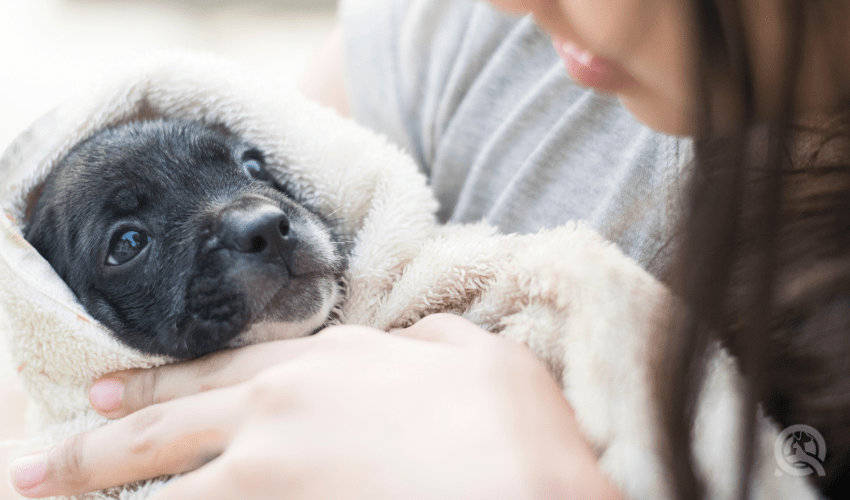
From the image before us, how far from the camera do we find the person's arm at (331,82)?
1.37 meters

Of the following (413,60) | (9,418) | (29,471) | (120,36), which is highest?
(120,36)

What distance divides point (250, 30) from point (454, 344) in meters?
3.04

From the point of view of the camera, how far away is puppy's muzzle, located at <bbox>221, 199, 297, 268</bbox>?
75cm

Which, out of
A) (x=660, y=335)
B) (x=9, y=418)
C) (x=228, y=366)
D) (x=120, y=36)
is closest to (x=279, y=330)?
(x=228, y=366)

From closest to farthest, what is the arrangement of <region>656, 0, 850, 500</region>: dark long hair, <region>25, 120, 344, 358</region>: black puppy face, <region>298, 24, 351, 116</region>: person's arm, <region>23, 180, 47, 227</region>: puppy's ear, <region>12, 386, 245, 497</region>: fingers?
<region>656, 0, 850, 500</region>: dark long hair → <region>12, 386, 245, 497</region>: fingers → <region>25, 120, 344, 358</region>: black puppy face → <region>23, 180, 47, 227</region>: puppy's ear → <region>298, 24, 351, 116</region>: person's arm

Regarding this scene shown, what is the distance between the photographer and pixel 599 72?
0.67 meters

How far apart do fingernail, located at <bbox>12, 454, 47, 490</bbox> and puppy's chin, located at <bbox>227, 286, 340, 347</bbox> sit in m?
0.28

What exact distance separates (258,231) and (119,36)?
2.50 meters

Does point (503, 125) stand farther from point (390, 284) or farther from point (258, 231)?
point (258, 231)

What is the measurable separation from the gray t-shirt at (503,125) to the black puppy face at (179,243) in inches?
13.2

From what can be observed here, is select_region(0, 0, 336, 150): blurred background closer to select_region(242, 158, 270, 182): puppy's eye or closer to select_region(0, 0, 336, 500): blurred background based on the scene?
select_region(0, 0, 336, 500): blurred background

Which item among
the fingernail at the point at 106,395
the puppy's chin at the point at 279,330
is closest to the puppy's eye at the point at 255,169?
the puppy's chin at the point at 279,330

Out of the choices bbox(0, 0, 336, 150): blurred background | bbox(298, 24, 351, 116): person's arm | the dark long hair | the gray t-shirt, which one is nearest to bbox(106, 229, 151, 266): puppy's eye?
the gray t-shirt

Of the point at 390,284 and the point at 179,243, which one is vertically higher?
the point at 179,243
